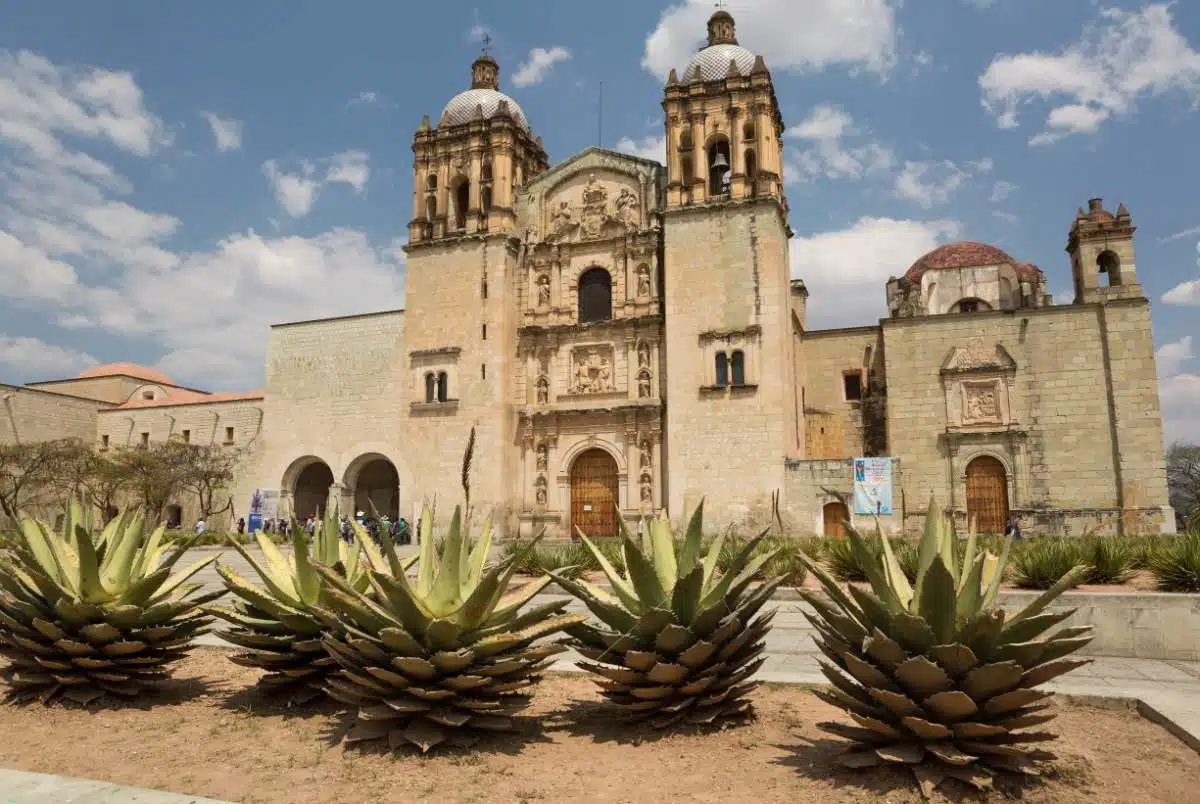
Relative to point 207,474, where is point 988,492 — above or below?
below

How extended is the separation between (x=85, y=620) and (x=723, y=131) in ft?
74.7

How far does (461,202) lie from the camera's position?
26.9m

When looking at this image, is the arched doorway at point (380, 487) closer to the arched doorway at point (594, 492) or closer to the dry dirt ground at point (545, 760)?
the arched doorway at point (594, 492)

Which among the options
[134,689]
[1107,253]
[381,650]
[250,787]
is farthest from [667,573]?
[1107,253]

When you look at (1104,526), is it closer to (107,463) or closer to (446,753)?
(446,753)

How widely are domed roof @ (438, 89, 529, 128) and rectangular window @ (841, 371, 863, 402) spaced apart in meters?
14.3

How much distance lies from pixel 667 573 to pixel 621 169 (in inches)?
877

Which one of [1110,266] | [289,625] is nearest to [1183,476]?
[1110,266]

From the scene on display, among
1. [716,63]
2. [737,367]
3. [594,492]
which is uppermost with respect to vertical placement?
[716,63]

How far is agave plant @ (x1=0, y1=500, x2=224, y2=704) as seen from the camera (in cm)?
496

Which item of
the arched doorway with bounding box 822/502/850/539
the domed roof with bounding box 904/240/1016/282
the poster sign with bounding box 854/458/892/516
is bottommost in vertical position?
the arched doorway with bounding box 822/502/850/539

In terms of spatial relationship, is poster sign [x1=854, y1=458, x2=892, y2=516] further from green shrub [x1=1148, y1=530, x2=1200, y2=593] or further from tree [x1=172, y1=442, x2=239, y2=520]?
tree [x1=172, y1=442, x2=239, y2=520]

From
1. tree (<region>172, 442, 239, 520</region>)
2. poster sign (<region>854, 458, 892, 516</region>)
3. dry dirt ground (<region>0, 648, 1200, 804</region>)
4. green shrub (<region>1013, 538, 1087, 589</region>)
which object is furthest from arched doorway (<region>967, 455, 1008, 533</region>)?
tree (<region>172, 442, 239, 520</region>)

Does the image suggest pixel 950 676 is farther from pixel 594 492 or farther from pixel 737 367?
pixel 594 492
